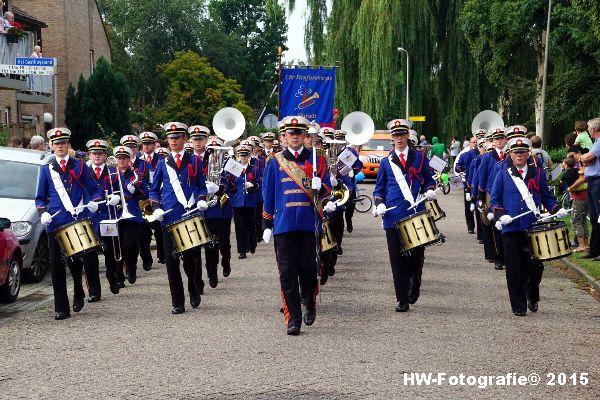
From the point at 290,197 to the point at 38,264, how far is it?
5844 mm

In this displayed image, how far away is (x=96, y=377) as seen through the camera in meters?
8.24

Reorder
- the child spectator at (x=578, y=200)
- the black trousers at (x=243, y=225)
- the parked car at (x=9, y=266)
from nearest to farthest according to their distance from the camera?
the parked car at (x=9, y=266)
the child spectator at (x=578, y=200)
the black trousers at (x=243, y=225)

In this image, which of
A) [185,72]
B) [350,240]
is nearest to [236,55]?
[185,72]

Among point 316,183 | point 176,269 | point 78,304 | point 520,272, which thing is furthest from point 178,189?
point 520,272

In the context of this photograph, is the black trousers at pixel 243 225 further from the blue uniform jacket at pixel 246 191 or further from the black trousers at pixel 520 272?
the black trousers at pixel 520 272

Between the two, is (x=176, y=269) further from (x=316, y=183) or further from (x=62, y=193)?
(x=316, y=183)

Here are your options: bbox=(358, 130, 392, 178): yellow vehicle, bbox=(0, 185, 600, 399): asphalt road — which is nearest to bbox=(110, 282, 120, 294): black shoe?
bbox=(0, 185, 600, 399): asphalt road

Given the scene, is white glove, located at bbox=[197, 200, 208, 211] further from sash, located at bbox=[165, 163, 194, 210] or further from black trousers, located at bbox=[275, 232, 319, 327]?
black trousers, located at bbox=[275, 232, 319, 327]

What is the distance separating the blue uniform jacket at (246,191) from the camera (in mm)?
17984

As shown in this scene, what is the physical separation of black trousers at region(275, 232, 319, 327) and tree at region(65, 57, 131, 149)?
35.0 meters

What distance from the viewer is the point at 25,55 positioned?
3762 centimetres

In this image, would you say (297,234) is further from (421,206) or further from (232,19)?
(232,19)

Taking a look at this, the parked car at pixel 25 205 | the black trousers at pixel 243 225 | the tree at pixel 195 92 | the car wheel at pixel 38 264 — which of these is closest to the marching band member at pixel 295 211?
the parked car at pixel 25 205

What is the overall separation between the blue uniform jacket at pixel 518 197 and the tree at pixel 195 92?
52567 mm
